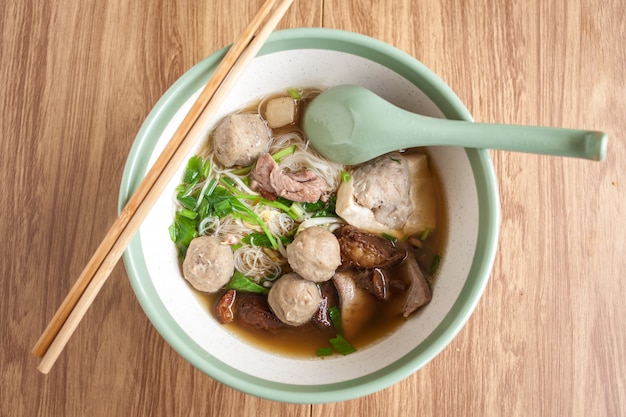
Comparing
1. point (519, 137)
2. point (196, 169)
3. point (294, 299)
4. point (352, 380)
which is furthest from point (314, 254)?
point (519, 137)

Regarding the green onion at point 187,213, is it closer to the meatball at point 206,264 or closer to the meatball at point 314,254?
the meatball at point 206,264

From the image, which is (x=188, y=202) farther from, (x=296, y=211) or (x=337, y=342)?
(x=337, y=342)

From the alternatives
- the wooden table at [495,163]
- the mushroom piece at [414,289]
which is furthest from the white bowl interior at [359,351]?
the wooden table at [495,163]

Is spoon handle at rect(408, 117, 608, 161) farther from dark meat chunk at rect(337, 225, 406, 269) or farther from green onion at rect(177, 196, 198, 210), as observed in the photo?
green onion at rect(177, 196, 198, 210)

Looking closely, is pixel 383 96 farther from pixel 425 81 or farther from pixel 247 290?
pixel 247 290

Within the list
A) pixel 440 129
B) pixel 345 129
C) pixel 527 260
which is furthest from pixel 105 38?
pixel 527 260

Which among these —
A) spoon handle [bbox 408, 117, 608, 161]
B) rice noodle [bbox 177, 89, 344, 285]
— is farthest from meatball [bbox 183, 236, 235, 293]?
spoon handle [bbox 408, 117, 608, 161]
